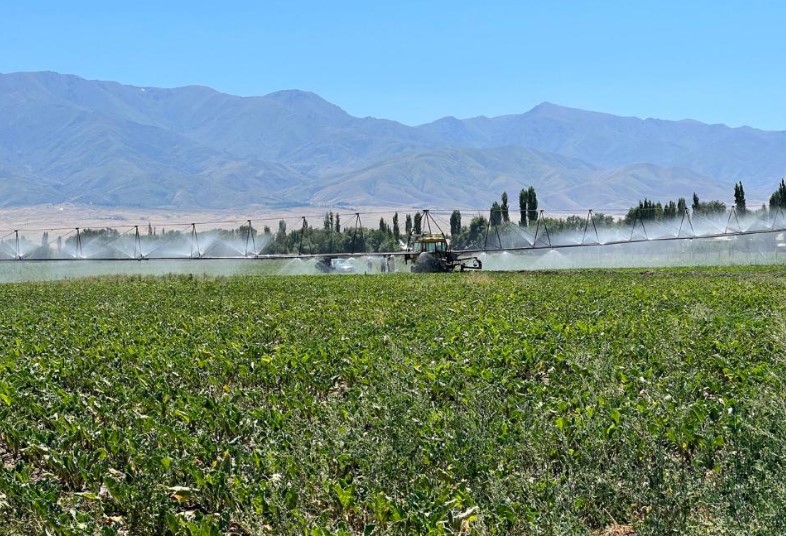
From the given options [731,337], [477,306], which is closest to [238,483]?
[731,337]

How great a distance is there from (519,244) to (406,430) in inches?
2457

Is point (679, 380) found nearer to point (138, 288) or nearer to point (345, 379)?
point (345, 379)

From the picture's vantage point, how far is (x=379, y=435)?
9.19 metres

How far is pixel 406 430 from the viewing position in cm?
930

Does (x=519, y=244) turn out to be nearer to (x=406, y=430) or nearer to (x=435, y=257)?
(x=435, y=257)

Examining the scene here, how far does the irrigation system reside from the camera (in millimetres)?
62188

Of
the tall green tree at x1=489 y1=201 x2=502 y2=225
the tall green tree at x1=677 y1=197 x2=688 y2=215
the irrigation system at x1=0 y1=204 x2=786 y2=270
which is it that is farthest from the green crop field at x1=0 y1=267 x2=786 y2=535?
the tall green tree at x1=677 y1=197 x2=688 y2=215

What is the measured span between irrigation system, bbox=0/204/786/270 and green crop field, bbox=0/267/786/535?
40480 mm

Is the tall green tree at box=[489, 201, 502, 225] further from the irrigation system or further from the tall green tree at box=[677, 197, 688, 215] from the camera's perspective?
the tall green tree at box=[677, 197, 688, 215]

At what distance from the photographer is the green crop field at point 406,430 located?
287 inches

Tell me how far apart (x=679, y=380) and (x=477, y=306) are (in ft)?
43.1

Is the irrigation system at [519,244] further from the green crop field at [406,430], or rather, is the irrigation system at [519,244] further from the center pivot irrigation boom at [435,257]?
the green crop field at [406,430]

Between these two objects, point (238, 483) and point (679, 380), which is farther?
point (679, 380)

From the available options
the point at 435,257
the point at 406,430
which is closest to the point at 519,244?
the point at 435,257
